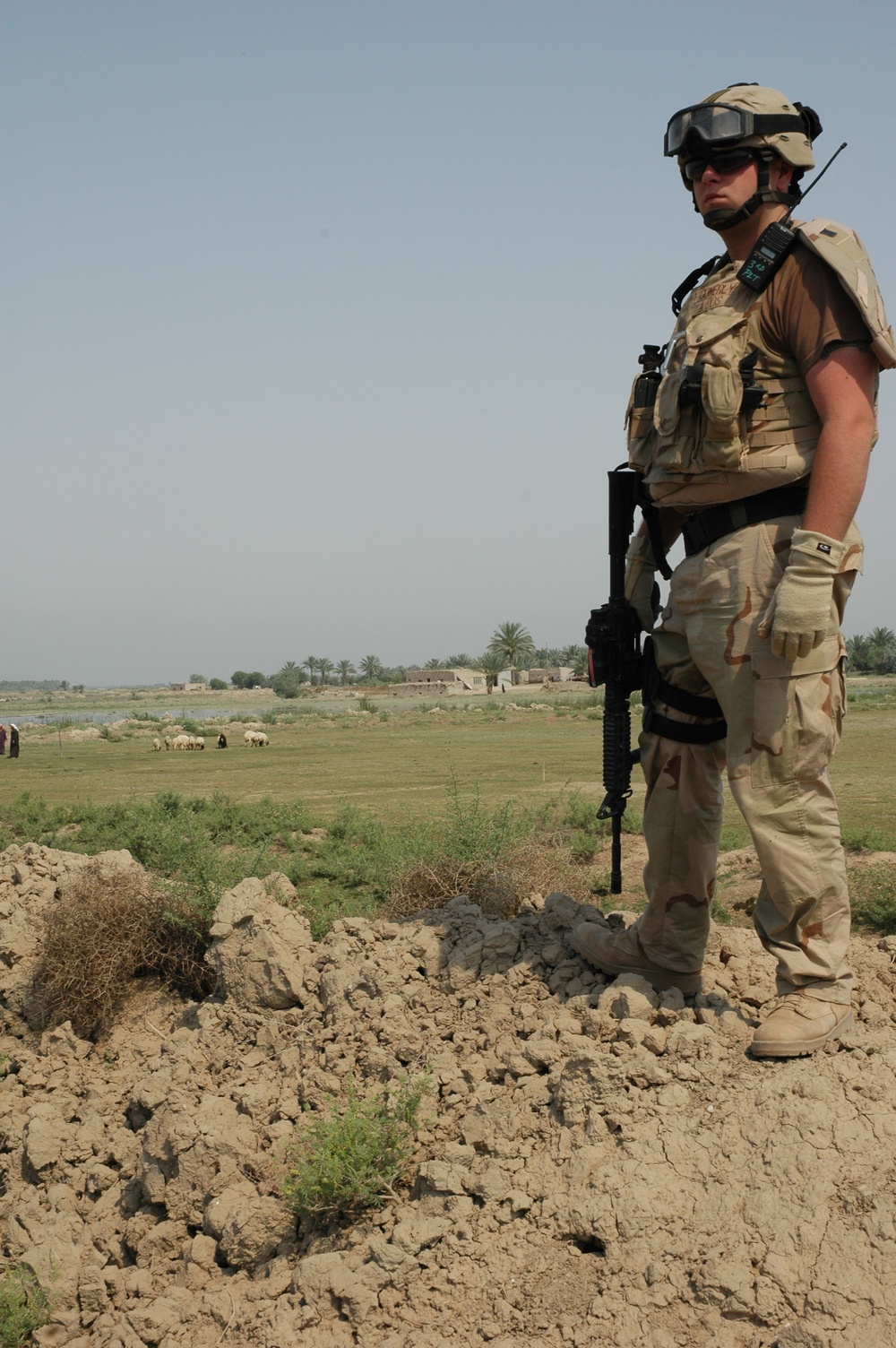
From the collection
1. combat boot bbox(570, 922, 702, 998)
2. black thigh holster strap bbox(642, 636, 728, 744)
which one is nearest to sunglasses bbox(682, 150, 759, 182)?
black thigh holster strap bbox(642, 636, 728, 744)

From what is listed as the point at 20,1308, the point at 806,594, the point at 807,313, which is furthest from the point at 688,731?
the point at 20,1308

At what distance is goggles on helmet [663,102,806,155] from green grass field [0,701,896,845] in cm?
628

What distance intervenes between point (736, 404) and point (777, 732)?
1.00 meters

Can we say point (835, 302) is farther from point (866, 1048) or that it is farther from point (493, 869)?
point (493, 869)

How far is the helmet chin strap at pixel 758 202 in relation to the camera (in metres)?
3.23

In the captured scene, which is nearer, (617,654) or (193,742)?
(617,654)

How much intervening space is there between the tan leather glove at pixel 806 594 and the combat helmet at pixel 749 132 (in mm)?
1177

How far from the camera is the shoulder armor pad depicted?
2.90 m

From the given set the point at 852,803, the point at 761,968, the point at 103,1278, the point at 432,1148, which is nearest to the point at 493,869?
the point at 761,968

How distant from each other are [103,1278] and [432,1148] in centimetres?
126

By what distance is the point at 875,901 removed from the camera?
595cm

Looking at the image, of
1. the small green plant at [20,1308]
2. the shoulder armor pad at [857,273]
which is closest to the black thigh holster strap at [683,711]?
the shoulder armor pad at [857,273]

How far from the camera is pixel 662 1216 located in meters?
2.63

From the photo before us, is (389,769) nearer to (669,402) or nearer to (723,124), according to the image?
(669,402)
